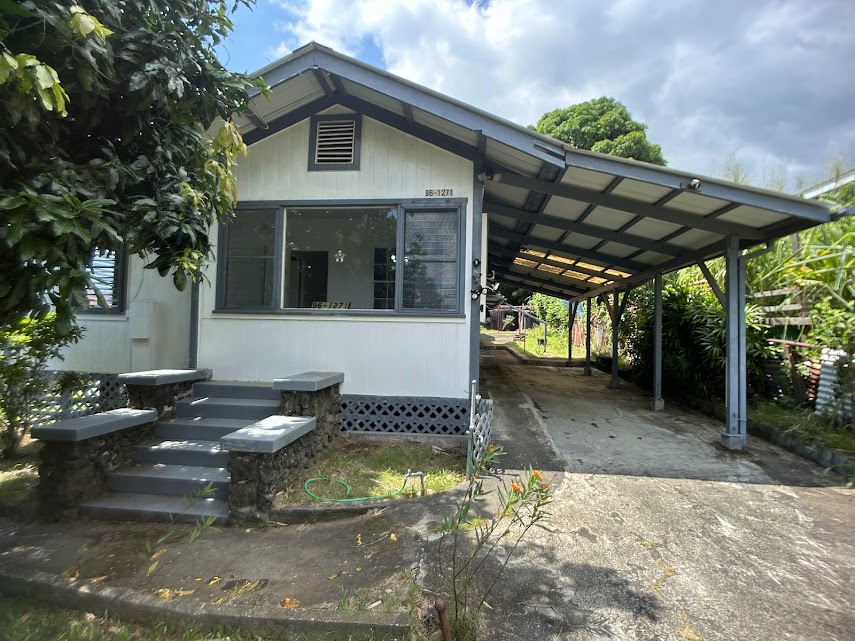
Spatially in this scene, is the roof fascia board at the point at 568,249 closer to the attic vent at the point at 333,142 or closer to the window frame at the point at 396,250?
the window frame at the point at 396,250

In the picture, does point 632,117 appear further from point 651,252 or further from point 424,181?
point 424,181

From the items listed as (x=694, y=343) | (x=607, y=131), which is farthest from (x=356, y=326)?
(x=607, y=131)

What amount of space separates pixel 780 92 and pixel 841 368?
1225 cm

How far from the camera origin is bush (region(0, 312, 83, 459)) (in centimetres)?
404

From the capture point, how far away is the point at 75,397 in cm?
515

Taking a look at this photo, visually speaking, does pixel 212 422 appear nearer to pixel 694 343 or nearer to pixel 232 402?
→ pixel 232 402

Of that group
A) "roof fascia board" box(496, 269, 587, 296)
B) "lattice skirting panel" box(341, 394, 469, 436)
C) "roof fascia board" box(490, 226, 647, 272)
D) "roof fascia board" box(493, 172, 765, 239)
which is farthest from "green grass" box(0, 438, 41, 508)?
"roof fascia board" box(496, 269, 587, 296)

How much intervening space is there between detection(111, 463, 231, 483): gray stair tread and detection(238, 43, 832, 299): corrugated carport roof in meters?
3.31

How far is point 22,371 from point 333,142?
407 cm

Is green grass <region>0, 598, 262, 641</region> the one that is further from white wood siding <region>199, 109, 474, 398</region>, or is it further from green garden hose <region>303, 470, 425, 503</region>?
white wood siding <region>199, 109, 474, 398</region>

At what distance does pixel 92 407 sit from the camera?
17.9ft

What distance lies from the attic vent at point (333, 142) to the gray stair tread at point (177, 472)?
3653mm

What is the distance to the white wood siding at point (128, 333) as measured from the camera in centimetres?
574

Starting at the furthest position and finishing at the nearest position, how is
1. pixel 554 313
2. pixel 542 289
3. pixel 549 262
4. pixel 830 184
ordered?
1. pixel 554 313
2. pixel 542 289
3. pixel 549 262
4. pixel 830 184
